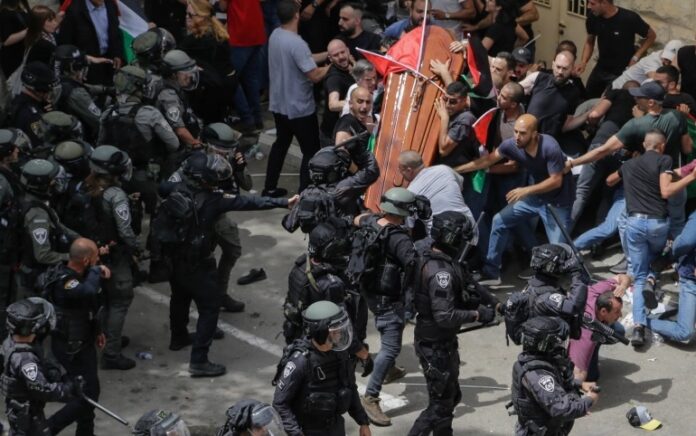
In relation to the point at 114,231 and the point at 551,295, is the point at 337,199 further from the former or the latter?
the point at 551,295

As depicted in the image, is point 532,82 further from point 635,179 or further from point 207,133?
point 207,133

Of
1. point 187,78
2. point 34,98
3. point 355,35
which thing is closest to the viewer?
point 34,98

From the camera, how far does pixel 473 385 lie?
1045cm

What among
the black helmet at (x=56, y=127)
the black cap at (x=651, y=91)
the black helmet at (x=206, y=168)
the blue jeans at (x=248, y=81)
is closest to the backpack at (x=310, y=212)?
the black helmet at (x=206, y=168)

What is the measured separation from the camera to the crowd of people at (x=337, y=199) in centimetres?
859

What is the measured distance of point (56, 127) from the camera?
11.1 metres

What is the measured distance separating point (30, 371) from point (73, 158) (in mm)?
2516

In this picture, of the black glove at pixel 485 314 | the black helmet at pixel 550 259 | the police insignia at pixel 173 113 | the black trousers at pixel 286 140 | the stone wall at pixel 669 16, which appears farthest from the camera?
the stone wall at pixel 669 16

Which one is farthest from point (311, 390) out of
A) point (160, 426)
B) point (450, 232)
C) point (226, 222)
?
point (226, 222)

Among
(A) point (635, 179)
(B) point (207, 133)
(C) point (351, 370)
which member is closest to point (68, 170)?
(B) point (207, 133)

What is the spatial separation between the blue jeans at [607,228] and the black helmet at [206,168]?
11.8 feet

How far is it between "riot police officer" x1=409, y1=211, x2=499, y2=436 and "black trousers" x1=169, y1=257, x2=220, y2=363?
1894mm

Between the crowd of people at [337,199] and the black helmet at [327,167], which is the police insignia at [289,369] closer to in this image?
the crowd of people at [337,199]

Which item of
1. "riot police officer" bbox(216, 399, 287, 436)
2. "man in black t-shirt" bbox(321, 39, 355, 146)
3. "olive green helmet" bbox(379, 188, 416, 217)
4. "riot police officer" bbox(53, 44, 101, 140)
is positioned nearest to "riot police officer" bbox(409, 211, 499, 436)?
"olive green helmet" bbox(379, 188, 416, 217)
